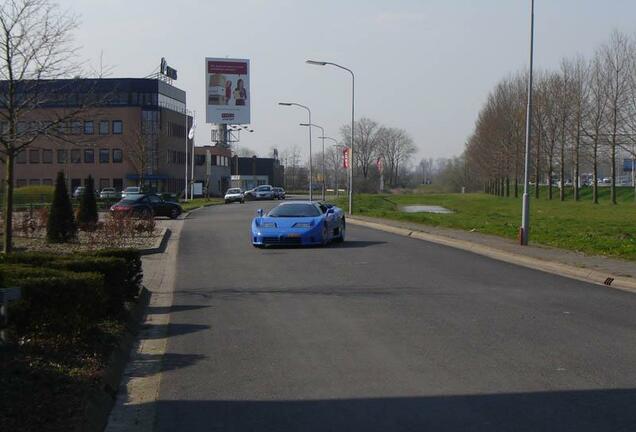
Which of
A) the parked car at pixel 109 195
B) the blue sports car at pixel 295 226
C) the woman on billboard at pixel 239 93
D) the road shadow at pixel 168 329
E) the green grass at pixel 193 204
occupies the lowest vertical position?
the green grass at pixel 193 204

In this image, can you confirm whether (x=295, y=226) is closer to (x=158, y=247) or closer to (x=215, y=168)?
(x=158, y=247)

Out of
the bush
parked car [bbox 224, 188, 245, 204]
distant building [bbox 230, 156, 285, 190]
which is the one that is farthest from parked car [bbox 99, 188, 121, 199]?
distant building [bbox 230, 156, 285, 190]

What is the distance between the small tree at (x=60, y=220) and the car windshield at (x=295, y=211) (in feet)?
18.4

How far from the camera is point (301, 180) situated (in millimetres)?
155750

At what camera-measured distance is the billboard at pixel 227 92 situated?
8931 cm

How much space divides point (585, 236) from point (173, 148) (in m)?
73.2

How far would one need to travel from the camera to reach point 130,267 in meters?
11.7

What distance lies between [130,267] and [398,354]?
4.84 m

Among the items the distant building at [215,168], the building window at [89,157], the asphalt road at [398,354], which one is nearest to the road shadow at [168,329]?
the asphalt road at [398,354]

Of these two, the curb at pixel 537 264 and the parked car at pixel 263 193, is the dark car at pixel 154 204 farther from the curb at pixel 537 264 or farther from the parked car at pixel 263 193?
the parked car at pixel 263 193

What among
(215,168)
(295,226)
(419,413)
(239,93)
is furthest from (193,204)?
(419,413)

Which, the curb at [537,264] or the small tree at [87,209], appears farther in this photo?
the small tree at [87,209]

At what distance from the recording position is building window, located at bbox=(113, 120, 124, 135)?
84500mm

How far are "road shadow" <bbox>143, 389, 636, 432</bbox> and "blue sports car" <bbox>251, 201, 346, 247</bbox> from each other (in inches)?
599
